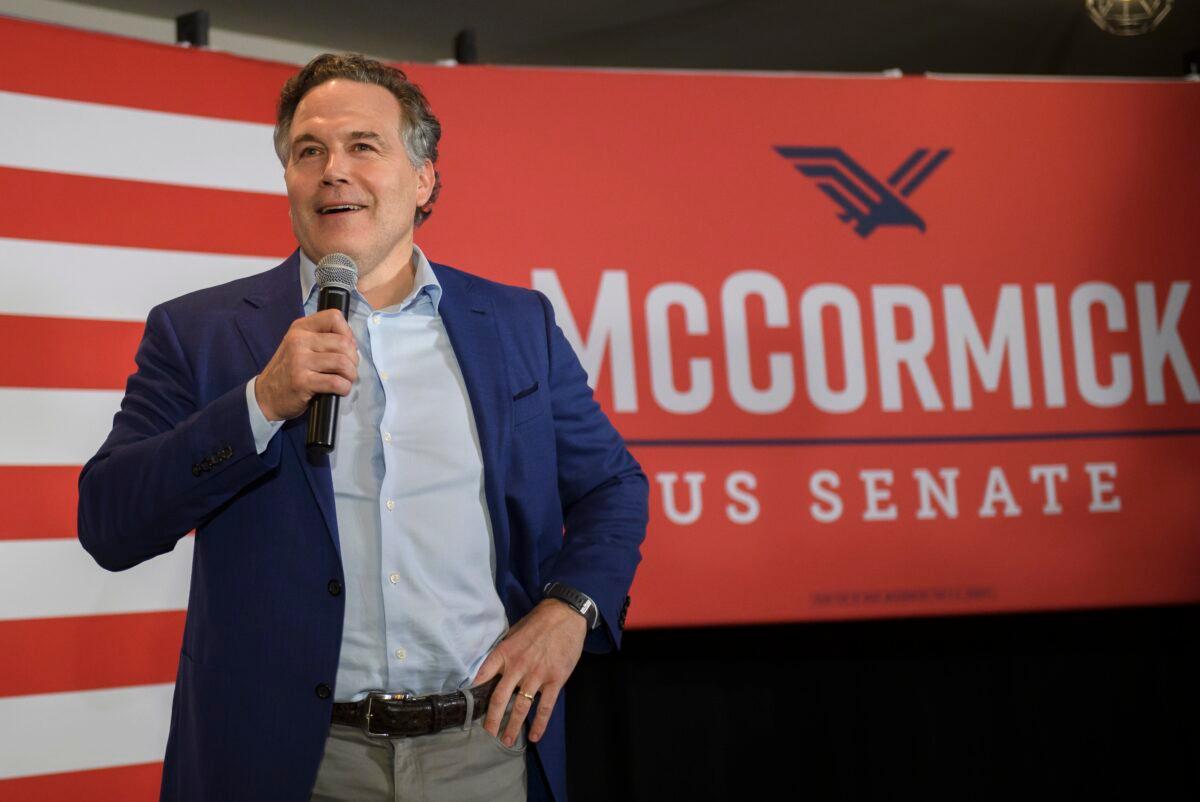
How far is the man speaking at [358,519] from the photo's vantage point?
128cm

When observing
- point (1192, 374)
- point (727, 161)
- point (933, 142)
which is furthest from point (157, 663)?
point (1192, 374)

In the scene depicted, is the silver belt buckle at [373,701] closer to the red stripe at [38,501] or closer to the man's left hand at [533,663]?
the man's left hand at [533,663]

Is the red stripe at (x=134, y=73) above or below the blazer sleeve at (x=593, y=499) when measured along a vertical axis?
above

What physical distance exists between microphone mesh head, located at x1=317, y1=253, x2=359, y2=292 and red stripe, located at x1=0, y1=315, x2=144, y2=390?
133 cm

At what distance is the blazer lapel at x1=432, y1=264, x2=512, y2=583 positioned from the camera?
145 cm

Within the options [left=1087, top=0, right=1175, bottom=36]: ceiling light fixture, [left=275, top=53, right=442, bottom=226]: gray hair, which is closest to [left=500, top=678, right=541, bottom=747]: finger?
[left=275, top=53, right=442, bottom=226]: gray hair

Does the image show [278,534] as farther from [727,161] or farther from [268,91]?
[727,161]

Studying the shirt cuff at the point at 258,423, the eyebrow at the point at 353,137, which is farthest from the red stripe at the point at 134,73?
the shirt cuff at the point at 258,423

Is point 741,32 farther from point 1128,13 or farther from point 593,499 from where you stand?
point 593,499

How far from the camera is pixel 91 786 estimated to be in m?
2.42

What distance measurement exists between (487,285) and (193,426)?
21.4 inches

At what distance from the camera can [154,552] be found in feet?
4.33

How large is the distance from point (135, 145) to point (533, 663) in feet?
6.06

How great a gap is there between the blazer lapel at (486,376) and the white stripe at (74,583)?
4.17 feet
